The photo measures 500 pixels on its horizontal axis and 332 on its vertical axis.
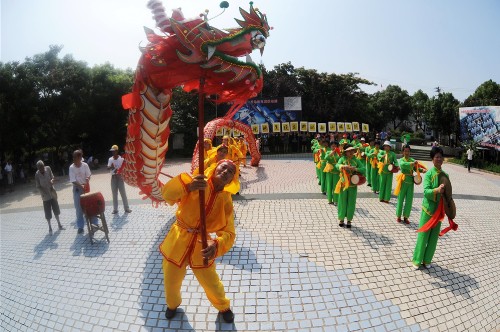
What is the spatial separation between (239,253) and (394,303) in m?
2.47

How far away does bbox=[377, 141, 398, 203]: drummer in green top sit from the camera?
8477 millimetres

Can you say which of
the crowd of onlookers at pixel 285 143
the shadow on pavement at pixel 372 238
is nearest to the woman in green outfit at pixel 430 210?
the shadow on pavement at pixel 372 238

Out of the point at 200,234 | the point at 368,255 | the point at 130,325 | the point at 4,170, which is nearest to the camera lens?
the point at 200,234

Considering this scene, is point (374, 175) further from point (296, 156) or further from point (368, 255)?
point (296, 156)

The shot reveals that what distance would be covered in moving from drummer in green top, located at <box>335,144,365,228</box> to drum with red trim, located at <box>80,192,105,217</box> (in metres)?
4.65

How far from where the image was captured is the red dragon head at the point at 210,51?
352cm

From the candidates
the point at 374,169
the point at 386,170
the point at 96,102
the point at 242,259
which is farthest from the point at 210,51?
the point at 96,102

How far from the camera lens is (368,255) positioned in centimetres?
543

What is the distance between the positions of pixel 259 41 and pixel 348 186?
376cm

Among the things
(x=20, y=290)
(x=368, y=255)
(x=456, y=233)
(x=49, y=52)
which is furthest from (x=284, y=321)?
(x=49, y=52)

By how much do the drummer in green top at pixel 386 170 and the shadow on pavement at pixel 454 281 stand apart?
3.82 meters

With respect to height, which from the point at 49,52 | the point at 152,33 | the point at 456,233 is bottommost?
the point at 456,233

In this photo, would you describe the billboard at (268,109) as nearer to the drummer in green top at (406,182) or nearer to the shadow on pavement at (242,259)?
the drummer in green top at (406,182)

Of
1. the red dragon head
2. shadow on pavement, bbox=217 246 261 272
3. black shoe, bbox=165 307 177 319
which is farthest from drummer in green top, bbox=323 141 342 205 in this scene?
black shoe, bbox=165 307 177 319
